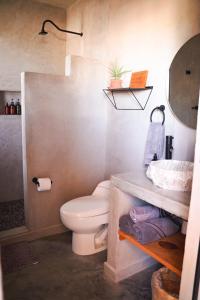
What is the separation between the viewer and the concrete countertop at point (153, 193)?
1223 millimetres

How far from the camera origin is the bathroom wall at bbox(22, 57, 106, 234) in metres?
2.22

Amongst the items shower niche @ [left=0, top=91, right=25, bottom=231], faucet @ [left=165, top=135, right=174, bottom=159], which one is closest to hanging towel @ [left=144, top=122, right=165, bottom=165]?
faucet @ [left=165, top=135, right=174, bottom=159]

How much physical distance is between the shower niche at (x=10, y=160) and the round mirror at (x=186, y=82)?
207 centimetres

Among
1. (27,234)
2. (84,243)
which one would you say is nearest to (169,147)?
(84,243)

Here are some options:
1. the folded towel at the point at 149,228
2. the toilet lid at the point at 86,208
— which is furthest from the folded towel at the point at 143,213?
the toilet lid at the point at 86,208

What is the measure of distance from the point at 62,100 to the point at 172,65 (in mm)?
1061

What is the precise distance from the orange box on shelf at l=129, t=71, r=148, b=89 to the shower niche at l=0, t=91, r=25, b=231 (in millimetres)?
1673

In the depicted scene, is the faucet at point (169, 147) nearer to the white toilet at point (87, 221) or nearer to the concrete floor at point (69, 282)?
the white toilet at point (87, 221)

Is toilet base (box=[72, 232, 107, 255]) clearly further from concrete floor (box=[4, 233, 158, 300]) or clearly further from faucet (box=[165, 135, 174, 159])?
faucet (box=[165, 135, 174, 159])

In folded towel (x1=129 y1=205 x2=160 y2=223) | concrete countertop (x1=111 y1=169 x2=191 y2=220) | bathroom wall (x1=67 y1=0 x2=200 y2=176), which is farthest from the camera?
bathroom wall (x1=67 y1=0 x2=200 y2=176)

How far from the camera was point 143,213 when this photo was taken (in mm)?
1648

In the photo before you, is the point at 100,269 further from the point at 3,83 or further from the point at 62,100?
the point at 3,83

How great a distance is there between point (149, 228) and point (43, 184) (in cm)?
110

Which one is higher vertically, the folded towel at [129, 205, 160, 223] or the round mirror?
the round mirror
